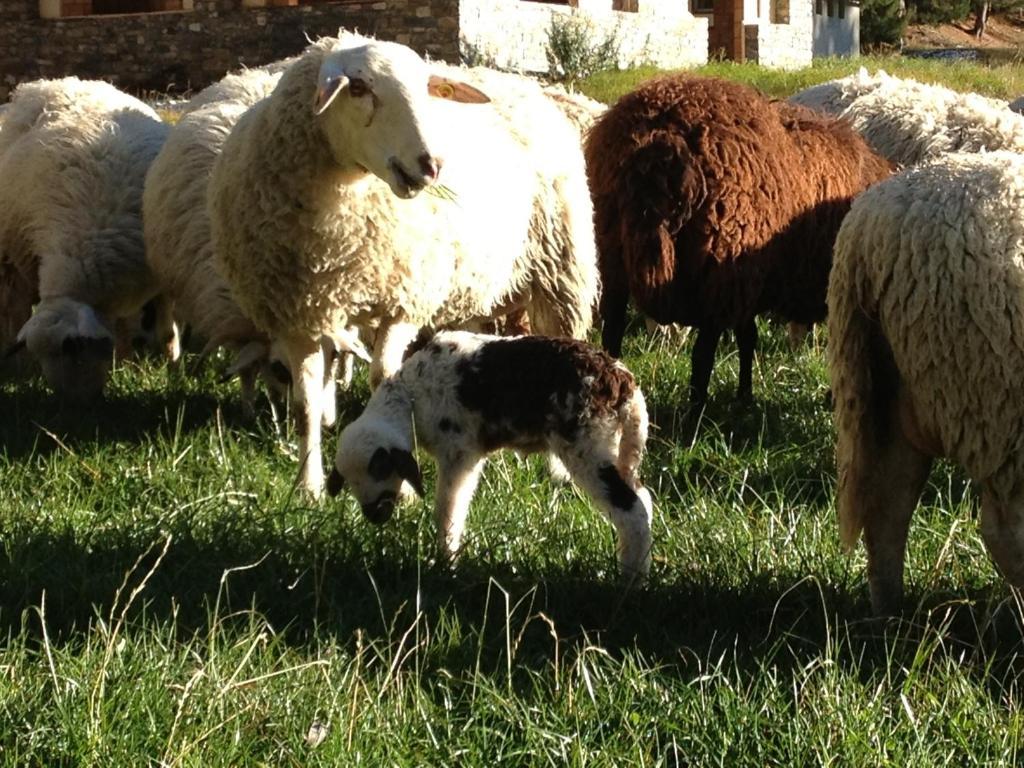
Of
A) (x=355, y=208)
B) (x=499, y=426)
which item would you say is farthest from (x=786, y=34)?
(x=499, y=426)

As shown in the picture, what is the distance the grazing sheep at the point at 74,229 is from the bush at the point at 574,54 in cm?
1351

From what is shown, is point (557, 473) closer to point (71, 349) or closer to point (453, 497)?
point (453, 497)

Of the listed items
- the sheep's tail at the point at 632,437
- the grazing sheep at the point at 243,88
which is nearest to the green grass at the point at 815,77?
the grazing sheep at the point at 243,88

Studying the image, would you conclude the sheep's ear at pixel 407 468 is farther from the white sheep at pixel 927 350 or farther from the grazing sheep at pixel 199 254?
the grazing sheep at pixel 199 254

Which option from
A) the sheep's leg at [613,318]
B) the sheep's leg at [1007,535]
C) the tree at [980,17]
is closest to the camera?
the sheep's leg at [1007,535]

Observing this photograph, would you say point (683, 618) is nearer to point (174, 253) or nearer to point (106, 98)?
point (174, 253)

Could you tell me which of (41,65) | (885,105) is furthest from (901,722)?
(41,65)

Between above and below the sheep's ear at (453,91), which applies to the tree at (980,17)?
below

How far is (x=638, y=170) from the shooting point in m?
7.52

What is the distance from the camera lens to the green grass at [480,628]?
359cm

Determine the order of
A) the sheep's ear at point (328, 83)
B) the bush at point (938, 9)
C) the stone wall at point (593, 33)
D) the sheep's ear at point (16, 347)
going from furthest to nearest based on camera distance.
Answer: the bush at point (938, 9), the stone wall at point (593, 33), the sheep's ear at point (16, 347), the sheep's ear at point (328, 83)

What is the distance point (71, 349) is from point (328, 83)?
2.47 m

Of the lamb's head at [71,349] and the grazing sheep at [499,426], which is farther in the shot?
the lamb's head at [71,349]

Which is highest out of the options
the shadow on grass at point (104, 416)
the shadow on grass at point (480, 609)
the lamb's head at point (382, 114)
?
the lamb's head at point (382, 114)
